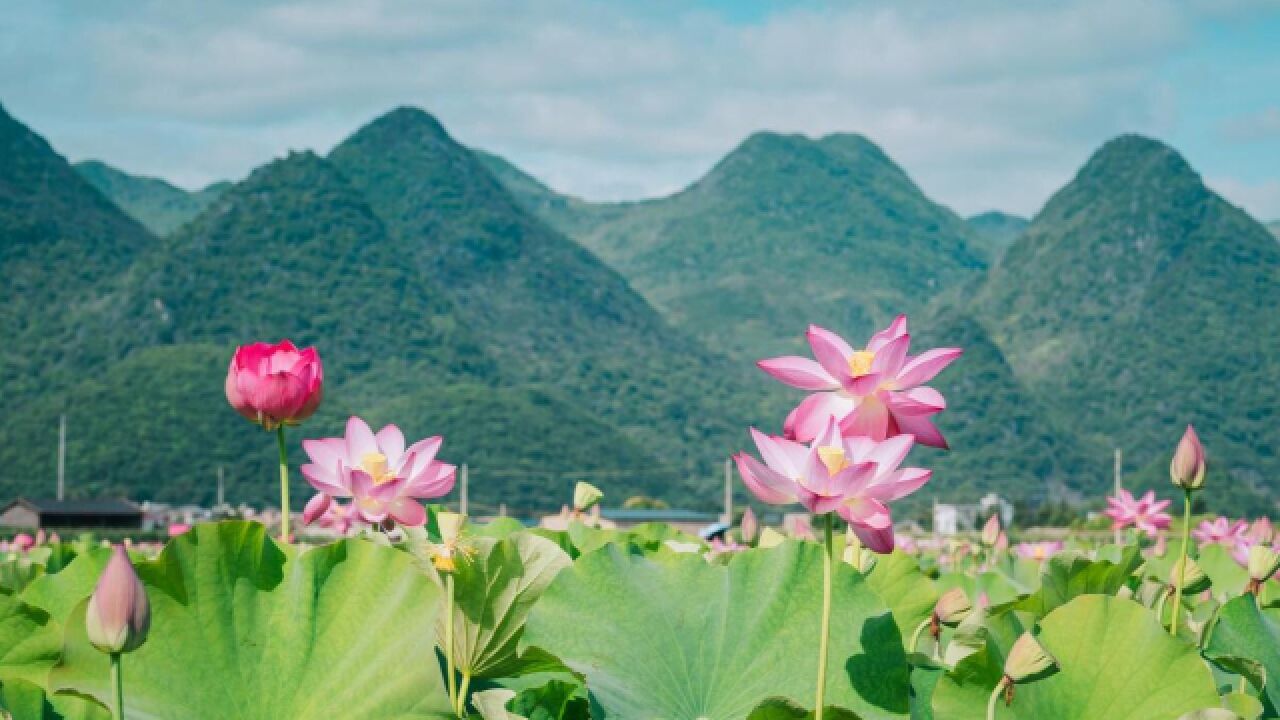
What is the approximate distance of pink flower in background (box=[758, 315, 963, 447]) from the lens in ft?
5.43

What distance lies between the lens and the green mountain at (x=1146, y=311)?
339 ft

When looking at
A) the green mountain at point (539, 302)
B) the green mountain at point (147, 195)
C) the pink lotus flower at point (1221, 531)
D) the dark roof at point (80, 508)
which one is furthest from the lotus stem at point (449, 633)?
the green mountain at point (147, 195)

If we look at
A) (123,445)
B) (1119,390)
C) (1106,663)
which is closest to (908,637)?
(1106,663)

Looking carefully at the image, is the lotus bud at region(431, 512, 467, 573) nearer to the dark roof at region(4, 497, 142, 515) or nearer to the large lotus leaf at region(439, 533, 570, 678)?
the large lotus leaf at region(439, 533, 570, 678)

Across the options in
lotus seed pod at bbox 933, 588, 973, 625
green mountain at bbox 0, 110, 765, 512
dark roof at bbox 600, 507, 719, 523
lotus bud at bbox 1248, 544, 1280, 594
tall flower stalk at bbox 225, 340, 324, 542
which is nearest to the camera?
tall flower stalk at bbox 225, 340, 324, 542

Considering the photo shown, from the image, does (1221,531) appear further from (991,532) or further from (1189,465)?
(1189,465)

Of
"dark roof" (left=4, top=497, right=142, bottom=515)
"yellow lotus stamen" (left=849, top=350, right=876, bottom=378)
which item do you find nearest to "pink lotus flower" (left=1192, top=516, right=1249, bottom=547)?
"yellow lotus stamen" (left=849, top=350, right=876, bottom=378)

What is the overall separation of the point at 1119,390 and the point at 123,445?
7140 cm

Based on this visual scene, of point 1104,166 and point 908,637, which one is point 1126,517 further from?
point 1104,166

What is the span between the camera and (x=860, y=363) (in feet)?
5.50

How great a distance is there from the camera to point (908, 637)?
7.70 ft

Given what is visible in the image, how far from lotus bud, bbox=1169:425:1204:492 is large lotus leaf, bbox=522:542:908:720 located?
69cm

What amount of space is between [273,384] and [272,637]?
1.37 ft

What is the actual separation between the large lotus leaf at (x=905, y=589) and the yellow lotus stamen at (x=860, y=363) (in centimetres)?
77
